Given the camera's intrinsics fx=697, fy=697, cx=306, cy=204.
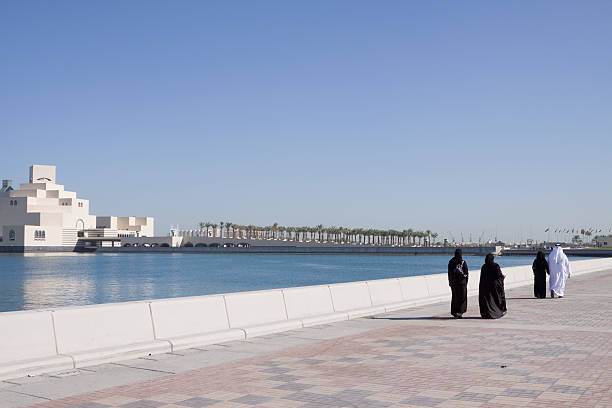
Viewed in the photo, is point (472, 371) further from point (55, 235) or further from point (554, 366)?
point (55, 235)

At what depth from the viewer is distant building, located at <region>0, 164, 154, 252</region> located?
166538 millimetres

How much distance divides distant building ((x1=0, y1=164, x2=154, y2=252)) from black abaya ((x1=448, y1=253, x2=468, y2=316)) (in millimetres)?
162449

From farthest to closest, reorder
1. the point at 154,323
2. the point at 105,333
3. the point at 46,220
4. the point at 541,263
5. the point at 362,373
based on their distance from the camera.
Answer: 1. the point at 46,220
2. the point at 541,263
3. the point at 154,323
4. the point at 105,333
5. the point at 362,373

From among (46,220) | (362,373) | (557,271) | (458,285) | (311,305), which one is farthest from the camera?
(46,220)

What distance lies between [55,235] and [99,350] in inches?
6761

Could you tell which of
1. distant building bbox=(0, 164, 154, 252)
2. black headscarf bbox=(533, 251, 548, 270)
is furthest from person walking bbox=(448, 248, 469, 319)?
distant building bbox=(0, 164, 154, 252)

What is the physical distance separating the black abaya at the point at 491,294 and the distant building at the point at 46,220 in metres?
163

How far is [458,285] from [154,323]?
8.26 metres

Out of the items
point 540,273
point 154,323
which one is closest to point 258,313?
point 154,323

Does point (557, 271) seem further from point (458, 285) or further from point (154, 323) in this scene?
point (154, 323)

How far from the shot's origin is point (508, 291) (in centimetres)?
2698

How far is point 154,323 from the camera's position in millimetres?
11867

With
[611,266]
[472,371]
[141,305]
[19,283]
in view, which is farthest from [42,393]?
[19,283]

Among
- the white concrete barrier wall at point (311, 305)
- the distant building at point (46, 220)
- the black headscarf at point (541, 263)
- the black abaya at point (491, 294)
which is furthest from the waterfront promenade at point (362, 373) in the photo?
the distant building at point (46, 220)
